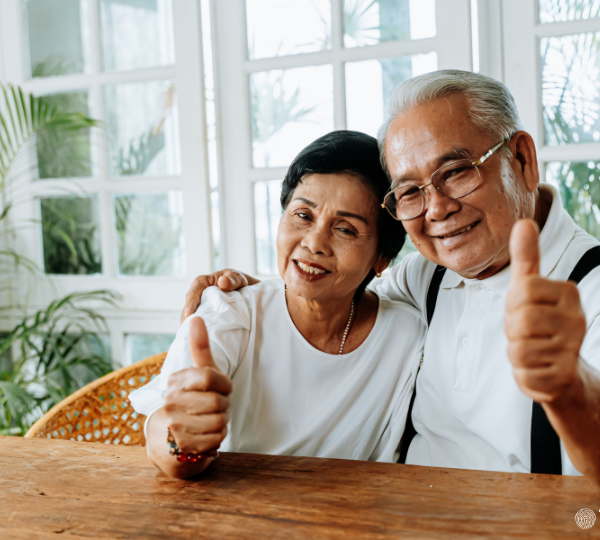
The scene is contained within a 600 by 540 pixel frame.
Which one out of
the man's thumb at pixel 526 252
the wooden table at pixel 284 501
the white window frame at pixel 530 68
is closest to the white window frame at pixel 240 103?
the white window frame at pixel 530 68

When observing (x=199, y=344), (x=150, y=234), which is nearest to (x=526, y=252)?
(x=199, y=344)

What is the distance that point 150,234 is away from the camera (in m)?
2.66

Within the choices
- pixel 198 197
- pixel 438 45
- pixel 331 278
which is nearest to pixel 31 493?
pixel 331 278

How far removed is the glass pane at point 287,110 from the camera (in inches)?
91.7

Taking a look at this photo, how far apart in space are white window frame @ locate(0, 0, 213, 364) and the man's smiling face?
4.54 ft

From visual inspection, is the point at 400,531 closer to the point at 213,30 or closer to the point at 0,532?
the point at 0,532

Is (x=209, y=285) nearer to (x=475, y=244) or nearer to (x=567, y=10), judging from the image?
(x=475, y=244)

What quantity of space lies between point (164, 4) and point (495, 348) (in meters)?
2.16

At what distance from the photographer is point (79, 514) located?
859mm

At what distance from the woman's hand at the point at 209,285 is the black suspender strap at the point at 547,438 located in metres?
0.77

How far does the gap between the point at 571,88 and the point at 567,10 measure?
0.27 m

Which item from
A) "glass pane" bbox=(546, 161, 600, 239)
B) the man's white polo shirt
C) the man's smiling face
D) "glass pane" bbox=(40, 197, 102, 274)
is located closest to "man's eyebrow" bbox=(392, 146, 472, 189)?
the man's smiling face

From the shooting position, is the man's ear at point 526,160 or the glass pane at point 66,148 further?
the glass pane at point 66,148

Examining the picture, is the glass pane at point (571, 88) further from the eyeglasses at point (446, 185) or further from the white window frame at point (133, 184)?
the white window frame at point (133, 184)
